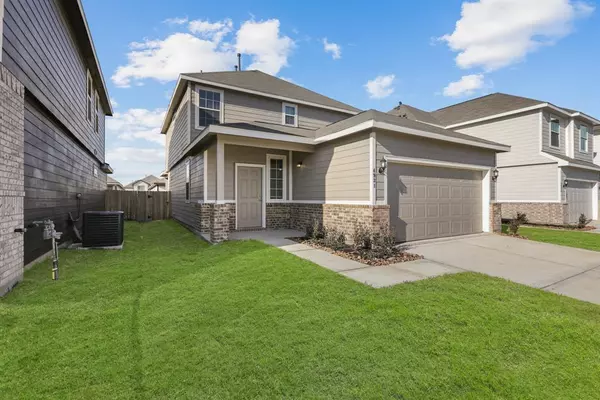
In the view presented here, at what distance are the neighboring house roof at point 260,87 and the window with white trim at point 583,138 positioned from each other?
12.7 meters

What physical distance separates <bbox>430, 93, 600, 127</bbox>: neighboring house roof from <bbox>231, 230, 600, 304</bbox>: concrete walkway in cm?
934

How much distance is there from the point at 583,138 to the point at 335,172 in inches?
673

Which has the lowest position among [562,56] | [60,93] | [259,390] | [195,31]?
[259,390]

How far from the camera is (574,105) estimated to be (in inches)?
678

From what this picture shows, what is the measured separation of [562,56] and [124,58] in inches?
637

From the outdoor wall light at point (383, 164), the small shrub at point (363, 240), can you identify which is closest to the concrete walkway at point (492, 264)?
the small shrub at point (363, 240)

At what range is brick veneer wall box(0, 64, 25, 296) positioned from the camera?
Result: 12.3ft

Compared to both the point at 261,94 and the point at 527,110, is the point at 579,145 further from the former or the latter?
the point at 261,94

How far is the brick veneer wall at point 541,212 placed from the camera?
12.7 metres

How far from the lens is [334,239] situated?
7039mm

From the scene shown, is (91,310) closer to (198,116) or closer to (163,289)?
(163,289)

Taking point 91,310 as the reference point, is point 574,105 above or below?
above

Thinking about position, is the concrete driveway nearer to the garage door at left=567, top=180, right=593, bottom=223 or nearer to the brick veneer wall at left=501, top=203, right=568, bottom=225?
the brick veneer wall at left=501, top=203, right=568, bottom=225

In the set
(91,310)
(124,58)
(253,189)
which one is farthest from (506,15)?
(124,58)
